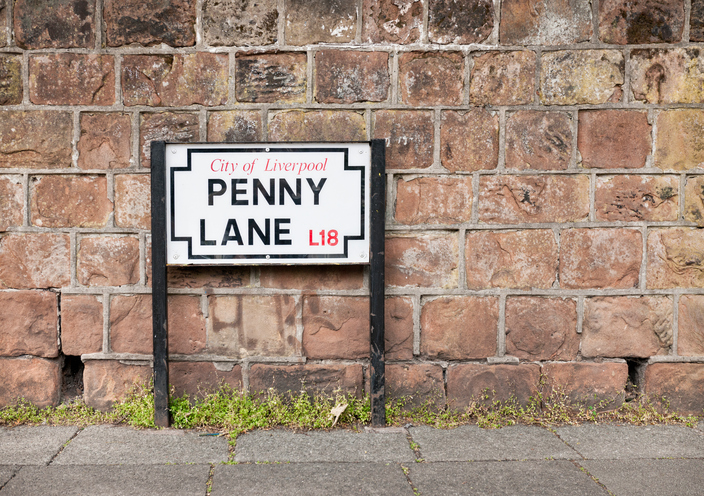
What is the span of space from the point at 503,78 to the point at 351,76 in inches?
35.4

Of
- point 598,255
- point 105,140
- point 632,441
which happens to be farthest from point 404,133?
point 632,441

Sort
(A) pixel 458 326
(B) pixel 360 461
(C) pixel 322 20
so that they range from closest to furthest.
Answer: (B) pixel 360 461 < (C) pixel 322 20 < (A) pixel 458 326

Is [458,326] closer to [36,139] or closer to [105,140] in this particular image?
[105,140]

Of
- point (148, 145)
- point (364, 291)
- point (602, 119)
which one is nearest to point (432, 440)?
point (364, 291)

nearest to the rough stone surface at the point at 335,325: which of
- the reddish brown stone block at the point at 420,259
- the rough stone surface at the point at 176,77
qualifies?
the reddish brown stone block at the point at 420,259

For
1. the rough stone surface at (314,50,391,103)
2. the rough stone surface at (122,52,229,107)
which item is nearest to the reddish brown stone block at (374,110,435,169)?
the rough stone surface at (314,50,391,103)

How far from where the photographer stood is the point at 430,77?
10.3ft

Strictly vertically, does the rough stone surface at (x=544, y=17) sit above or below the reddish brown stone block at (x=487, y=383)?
above

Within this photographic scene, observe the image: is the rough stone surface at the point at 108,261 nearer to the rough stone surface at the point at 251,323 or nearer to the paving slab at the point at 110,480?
the rough stone surface at the point at 251,323

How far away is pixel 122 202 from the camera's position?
314 centimetres

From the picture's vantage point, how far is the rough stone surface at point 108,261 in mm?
3154

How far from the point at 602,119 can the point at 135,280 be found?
295 centimetres

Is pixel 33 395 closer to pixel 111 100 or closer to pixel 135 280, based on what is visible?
pixel 135 280

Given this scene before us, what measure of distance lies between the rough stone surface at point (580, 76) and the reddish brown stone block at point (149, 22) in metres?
2.10
